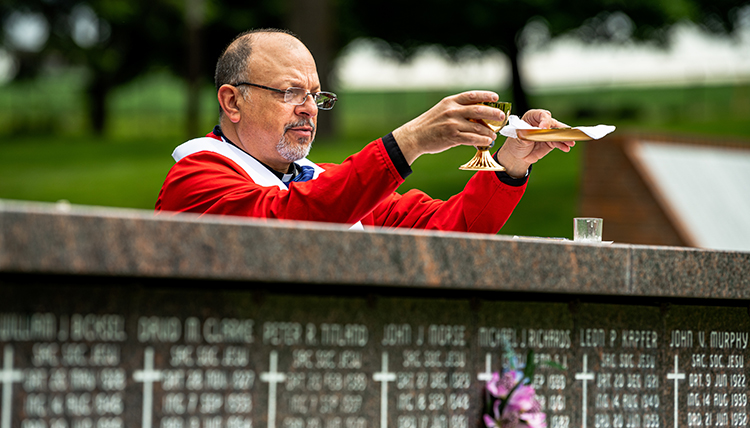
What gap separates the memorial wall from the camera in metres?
2.34

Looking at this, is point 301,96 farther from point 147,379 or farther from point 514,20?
point 514,20

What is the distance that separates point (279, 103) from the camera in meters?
4.39

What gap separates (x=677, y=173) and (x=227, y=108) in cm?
879

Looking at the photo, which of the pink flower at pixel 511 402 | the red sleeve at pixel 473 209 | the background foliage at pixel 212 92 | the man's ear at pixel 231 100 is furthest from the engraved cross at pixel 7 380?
the background foliage at pixel 212 92

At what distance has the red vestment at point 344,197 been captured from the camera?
10.7ft

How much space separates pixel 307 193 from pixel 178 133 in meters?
24.2

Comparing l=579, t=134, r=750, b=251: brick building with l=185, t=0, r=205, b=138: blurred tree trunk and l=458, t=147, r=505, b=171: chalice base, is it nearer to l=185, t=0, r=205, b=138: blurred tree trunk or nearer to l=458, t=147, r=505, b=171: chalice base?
l=458, t=147, r=505, b=171: chalice base

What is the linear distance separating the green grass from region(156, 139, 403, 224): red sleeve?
1335 cm

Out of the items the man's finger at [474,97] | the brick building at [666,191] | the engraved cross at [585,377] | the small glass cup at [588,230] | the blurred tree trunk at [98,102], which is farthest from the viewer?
the blurred tree trunk at [98,102]

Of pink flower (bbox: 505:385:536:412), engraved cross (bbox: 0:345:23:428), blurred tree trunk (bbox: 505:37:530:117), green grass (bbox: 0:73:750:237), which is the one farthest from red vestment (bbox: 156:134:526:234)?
blurred tree trunk (bbox: 505:37:530:117)

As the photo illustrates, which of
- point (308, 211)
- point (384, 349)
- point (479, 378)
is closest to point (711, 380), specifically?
point (479, 378)

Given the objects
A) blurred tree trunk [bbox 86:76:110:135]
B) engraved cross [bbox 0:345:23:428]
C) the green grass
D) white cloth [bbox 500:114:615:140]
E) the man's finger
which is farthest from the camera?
blurred tree trunk [bbox 86:76:110:135]

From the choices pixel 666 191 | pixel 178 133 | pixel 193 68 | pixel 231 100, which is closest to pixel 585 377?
pixel 231 100

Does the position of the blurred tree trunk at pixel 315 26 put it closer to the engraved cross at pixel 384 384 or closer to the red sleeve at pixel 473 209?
the red sleeve at pixel 473 209
